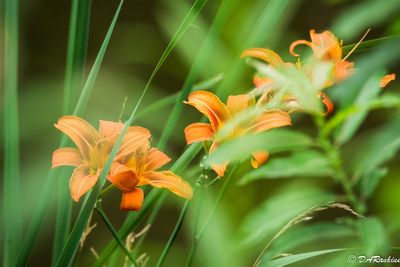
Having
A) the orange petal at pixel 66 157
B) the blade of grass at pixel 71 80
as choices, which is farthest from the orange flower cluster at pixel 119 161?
the blade of grass at pixel 71 80

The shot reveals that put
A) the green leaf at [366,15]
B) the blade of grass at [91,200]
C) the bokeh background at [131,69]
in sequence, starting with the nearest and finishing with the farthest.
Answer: the green leaf at [366,15], the blade of grass at [91,200], the bokeh background at [131,69]

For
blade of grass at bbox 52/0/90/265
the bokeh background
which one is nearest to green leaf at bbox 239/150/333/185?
blade of grass at bbox 52/0/90/265

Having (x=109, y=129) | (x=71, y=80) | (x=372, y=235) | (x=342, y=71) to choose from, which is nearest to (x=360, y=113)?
(x=342, y=71)

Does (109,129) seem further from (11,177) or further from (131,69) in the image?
(131,69)

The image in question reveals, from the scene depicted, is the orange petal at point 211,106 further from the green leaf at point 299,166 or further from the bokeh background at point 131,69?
the bokeh background at point 131,69

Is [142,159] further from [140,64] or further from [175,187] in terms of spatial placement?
[140,64]

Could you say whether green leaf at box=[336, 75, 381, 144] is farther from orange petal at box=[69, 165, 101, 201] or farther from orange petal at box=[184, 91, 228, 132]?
orange petal at box=[69, 165, 101, 201]
